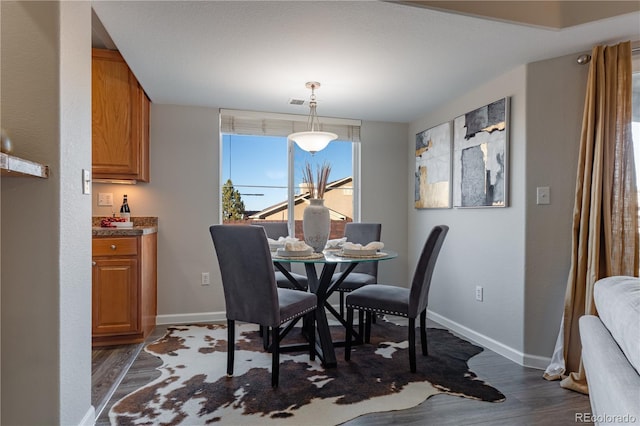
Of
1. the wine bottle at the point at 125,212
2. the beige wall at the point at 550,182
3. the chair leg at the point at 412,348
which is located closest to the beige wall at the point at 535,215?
the beige wall at the point at 550,182

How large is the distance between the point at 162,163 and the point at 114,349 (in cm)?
172

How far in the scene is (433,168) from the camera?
3.64 metres

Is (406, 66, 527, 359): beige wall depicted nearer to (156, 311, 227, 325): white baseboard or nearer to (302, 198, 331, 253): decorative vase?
(302, 198, 331, 253): decorative vase

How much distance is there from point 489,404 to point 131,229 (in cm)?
280

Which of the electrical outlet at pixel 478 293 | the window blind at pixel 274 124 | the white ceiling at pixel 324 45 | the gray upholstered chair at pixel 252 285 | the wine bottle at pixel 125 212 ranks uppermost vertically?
the white ceiling at pixel 324 45

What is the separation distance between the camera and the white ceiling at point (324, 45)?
75.4 inches

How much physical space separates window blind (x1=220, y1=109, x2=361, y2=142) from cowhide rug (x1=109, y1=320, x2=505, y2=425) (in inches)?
83.1

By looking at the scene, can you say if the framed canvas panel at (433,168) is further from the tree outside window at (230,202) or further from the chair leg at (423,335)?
the tree outside window at (230,202)

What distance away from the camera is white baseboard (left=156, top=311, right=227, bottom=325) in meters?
3.47

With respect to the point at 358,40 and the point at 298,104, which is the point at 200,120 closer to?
the point at 298,104

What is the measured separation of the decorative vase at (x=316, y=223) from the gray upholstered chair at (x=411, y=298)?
1.57 feet

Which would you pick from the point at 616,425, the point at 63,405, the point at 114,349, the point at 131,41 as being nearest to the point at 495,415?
the point at 616,425

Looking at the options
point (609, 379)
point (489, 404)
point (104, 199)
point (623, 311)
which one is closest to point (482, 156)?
point (489, 404)
